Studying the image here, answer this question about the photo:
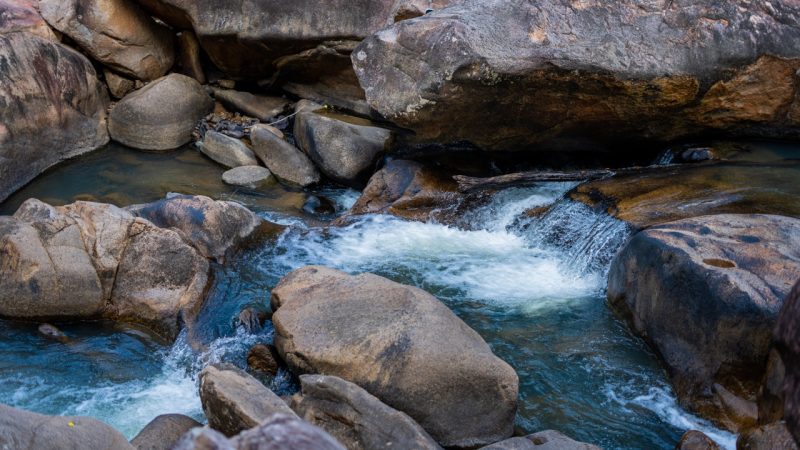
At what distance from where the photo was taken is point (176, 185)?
902 centimetres

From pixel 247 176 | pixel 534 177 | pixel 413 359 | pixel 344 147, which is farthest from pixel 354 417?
pixel 247 176

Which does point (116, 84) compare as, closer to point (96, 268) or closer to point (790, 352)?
point (96, 268)

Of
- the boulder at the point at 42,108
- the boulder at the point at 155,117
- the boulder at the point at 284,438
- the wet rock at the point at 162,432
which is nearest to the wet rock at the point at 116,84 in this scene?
the boulder at the point at 42,108

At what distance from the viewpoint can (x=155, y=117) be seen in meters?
9.97

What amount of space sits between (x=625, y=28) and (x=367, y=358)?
176 inches

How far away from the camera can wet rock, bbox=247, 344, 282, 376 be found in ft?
17.6

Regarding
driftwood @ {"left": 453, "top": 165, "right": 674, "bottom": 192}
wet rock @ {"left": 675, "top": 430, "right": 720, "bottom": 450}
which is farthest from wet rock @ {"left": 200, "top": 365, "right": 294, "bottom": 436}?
driftwood @ {"left": 453, "top": 165, "right": 674, "bottom": 192}

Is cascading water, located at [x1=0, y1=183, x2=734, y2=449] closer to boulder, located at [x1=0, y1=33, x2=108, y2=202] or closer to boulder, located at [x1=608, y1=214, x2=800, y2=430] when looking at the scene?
boulder, located at [x1=608, y1=214, x2=800, y2=430]

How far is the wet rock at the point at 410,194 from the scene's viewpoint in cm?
823

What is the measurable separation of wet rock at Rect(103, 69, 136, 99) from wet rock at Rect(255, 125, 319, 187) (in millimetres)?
2106

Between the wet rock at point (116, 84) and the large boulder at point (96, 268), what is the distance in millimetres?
4610

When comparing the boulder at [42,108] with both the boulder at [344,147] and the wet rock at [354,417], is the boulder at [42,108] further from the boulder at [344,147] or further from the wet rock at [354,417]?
the wet rock at [354,417]

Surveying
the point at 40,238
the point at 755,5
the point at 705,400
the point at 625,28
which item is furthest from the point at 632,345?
the point at 40,238

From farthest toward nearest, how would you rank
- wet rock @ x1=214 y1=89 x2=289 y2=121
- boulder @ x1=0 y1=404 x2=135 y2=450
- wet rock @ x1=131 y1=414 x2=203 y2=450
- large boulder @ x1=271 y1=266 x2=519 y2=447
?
wet rock @ x1=214 y1=89 x2=289 y2=121 → large boulder @ x1=271 y1=266 x2=519 y2=447 → wet rock @ x1=131 y1=414 x2=203 y2=450 → boulder @ x1=0 y1=404 x2=135 y2=450
